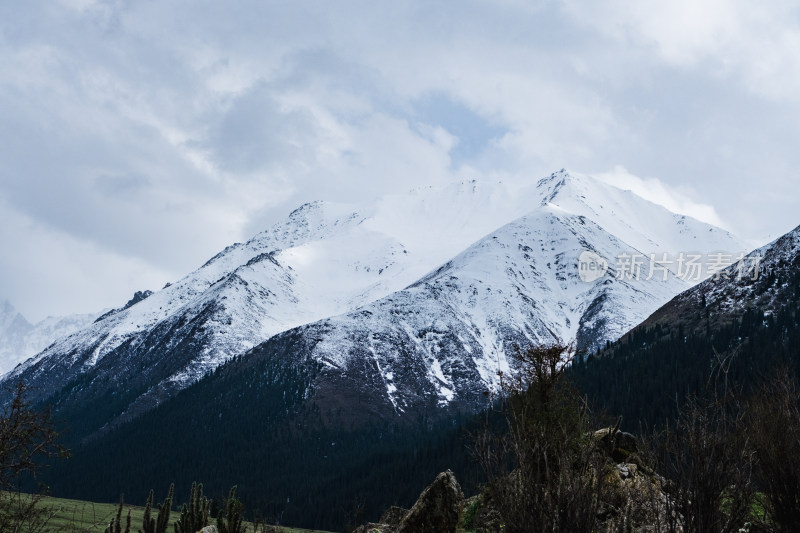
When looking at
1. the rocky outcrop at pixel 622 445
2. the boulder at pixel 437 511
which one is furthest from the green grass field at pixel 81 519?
the rocky outcrop at pixel 622 445

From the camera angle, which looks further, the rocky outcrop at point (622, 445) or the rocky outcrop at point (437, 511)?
the rocky outcrop at point (622, 445)

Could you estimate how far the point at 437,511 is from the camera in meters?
26.7

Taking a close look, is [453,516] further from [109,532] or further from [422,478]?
[422,478]

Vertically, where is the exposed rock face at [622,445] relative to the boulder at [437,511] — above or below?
above

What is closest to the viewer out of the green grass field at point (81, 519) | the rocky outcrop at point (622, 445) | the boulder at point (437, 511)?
the green grass field at point (81, 519)

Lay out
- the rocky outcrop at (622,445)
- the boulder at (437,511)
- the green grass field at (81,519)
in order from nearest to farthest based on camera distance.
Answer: the green grass field at (81,519), the boulder at (437,511), the rocky outcrop at (622,445)

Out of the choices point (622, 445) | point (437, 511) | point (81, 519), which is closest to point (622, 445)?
point (622, 445)

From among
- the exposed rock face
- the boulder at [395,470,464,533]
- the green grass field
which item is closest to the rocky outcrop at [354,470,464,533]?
the boulder at [395,470,464,533]

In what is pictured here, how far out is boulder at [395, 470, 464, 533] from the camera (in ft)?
87.1

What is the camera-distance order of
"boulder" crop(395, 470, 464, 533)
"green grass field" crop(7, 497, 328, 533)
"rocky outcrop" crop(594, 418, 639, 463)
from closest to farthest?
"green grass field" crop(7, 497, 328, 533) < "boulder" crop(395, 470, 464, 533) < "rocky outcrop" crop(594, 418, 639, 463)

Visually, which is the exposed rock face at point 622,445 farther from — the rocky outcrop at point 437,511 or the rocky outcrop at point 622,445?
the rocky outcrop at point 437,511

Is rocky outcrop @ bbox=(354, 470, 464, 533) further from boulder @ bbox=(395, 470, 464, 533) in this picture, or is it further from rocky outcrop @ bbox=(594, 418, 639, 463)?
rocky outcrop @ bbox=(594, 418, 639, 463)

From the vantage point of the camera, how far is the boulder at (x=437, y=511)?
26.5 metres

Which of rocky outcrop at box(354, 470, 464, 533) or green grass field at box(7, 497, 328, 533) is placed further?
rocky outcrop at box(354, 470, 464, 533)
